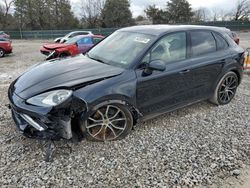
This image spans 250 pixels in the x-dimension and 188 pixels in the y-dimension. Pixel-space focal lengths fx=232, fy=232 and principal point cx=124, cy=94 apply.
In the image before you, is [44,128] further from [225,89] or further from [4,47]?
[4,47]

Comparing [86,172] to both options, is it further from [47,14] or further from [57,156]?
[47,14]

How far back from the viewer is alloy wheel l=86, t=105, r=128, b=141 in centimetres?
315

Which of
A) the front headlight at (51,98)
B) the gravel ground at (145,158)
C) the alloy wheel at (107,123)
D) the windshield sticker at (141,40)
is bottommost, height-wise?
the gravel ground at (145,158)

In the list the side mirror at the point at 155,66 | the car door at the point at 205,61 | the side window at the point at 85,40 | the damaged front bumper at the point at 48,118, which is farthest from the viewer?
the side window at the point at 85,40

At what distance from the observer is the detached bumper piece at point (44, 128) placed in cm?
282

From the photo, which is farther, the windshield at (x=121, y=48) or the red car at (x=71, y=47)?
the red car at (x=71, y=47)

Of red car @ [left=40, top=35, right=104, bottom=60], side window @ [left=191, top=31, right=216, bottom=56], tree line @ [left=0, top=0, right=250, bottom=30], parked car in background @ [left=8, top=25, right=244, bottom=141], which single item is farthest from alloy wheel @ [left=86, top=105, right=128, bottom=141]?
tree line @ [left=0, top=0, right=250, bottom=30]

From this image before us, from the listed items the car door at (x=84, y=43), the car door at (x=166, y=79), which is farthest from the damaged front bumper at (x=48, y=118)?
the car door at (x=84, y=43)

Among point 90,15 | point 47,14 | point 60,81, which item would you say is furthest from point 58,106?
point 90,15

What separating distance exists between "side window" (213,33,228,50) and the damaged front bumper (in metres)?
2.84

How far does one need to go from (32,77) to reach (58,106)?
817 mm

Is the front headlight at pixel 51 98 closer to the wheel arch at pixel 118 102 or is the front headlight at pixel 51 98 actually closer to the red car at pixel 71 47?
the wheel arch at pixel 118 102

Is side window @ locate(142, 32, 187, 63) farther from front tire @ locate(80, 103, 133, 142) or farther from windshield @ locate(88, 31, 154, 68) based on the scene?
front tire @ locate(80, 103, 133, 142)

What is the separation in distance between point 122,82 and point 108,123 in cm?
61
